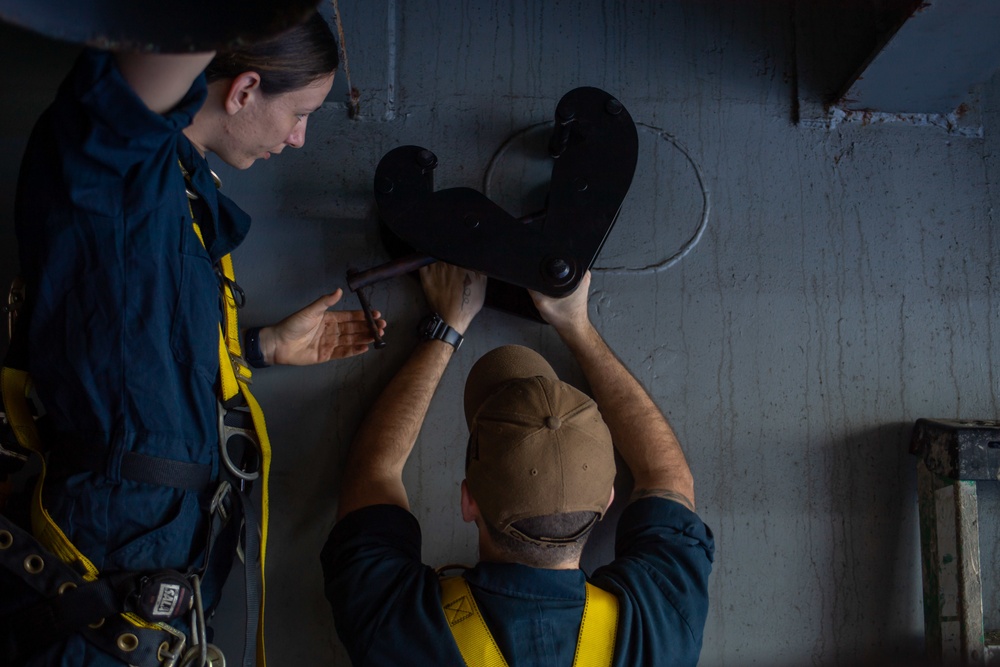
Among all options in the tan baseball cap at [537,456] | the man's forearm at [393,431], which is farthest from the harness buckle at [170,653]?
the tan baseball cap at [537,456]

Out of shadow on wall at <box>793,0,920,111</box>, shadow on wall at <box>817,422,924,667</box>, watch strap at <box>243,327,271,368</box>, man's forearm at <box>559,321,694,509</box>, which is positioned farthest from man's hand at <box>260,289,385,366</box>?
shadow on wall at <box>793,0,920,111</box>

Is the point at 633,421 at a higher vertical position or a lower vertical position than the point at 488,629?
higher

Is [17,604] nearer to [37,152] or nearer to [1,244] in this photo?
[37,152]

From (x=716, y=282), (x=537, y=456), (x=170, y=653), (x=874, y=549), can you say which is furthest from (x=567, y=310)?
(x=170, y=653)

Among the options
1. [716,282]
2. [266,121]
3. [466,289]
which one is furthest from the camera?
[716,282]

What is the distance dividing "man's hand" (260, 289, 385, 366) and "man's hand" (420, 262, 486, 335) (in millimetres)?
160

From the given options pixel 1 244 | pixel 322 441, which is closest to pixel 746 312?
pixel 322 441

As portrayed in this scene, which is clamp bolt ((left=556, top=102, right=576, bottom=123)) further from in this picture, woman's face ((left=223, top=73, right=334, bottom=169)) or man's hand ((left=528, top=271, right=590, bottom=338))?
woman's face ((left=223, top=73, right=334, bottom=169))

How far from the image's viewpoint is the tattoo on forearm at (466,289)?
223cm

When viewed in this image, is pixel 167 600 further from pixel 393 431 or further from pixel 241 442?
pixel 393 431

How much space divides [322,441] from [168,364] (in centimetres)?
74

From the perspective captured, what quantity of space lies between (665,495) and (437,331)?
70 cm

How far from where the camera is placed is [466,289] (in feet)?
7.32

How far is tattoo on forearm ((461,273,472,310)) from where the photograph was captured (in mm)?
2232
